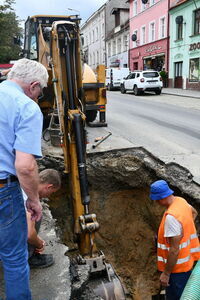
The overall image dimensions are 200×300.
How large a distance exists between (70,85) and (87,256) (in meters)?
2.40

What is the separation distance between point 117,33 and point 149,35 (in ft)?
32.7

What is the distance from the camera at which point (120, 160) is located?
7.14 metres

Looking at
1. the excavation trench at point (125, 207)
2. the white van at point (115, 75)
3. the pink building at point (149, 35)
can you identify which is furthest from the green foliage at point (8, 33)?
the excavation trench at point (125, 207)

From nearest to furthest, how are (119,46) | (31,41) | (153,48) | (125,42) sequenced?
(31,41), (153,48), (125,42), (119,46)

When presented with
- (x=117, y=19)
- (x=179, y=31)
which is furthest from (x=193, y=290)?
(x=117, y=19)

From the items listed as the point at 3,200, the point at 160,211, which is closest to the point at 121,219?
the point at 160,211

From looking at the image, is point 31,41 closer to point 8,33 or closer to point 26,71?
point 26,71

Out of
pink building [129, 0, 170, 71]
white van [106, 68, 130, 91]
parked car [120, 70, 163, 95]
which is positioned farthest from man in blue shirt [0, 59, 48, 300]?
pink building [129, 0, 170, 71]

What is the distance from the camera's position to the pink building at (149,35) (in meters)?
27.9

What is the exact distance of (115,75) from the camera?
1066 inches

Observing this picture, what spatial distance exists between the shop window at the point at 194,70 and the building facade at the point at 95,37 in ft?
72.8

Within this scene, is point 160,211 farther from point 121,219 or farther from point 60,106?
point 60,106

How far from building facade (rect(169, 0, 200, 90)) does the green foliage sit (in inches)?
553

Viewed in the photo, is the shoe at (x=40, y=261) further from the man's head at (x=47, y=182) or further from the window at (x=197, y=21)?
the window at (x=197, y=21)
